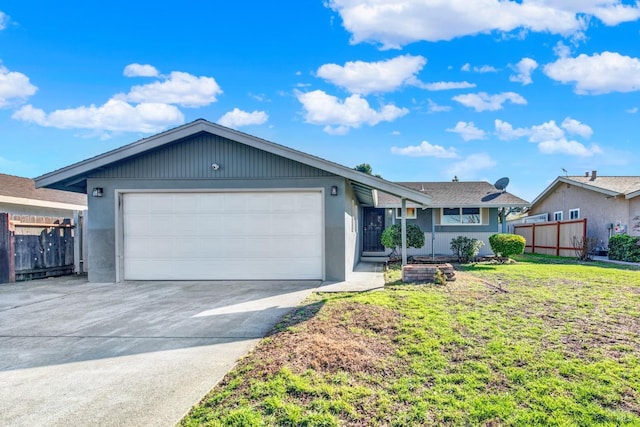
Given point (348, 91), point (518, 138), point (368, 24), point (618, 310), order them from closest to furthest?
point (618, 310)
point (368, 24)
point (348, 91)
point (518, 138)

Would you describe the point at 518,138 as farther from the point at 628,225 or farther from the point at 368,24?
the point at 368,24

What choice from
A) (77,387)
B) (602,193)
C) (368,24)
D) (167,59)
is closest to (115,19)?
(167,59)

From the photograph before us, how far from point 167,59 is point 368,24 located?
7716 mm

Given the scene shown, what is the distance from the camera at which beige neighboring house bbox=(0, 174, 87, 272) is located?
11.8 metres

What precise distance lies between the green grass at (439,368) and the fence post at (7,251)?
8.52 meters

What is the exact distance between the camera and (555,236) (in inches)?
776

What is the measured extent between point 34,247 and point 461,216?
50.5ft

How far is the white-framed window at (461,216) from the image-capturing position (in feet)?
53.7

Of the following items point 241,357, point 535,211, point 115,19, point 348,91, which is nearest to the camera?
point 241,357

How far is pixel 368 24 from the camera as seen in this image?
11.3 meters

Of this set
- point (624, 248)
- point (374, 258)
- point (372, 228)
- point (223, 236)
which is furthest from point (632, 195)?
point (223, 236)

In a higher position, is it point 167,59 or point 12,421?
point 167,59

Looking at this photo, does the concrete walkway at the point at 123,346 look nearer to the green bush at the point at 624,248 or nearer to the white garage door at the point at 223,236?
the white garage door at the point at 223,236

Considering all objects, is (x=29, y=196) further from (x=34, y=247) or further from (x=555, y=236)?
(x=555, y=236)
